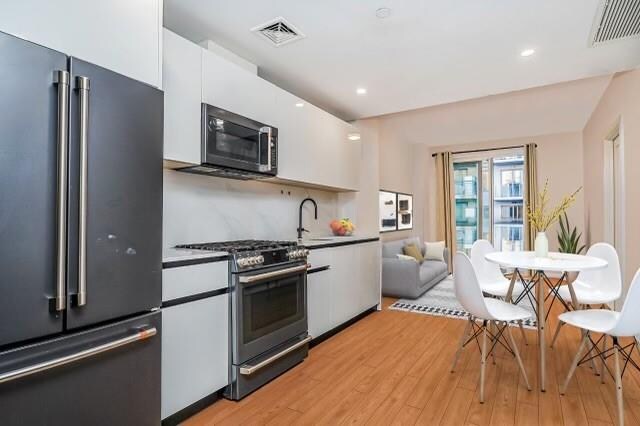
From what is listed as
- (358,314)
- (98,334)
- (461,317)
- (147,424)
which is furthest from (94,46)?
(461,317)

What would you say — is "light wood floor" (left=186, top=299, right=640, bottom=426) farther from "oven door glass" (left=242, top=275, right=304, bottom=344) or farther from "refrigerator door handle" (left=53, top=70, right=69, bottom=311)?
"refrigerator door handle" (left=53, top=70, right=69, bottom=311)

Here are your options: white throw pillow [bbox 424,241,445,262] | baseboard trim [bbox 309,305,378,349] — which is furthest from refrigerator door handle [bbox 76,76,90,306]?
white throw pillow [bbox 424,241,445,262]

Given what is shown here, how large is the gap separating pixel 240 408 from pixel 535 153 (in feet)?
22.8

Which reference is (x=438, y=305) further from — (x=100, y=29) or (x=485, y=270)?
(x=100, y=29)

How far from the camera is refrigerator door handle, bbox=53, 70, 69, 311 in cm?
126

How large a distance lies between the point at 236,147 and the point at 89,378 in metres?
1.70

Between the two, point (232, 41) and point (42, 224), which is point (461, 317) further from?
point (42, 224)

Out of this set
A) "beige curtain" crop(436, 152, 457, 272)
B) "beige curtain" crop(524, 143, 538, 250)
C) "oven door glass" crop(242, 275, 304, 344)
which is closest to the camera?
"oven door glass" crop(242, 275, 304, 344)

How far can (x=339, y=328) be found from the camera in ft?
11.9

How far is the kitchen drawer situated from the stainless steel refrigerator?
213 mm

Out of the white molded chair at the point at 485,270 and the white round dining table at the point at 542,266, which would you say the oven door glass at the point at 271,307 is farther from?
the white molded chair at the point at 485,270

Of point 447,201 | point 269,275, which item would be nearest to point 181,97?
point 269,275

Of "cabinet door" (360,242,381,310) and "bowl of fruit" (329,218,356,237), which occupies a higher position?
"bowl of fruit" (329,218,356,237)

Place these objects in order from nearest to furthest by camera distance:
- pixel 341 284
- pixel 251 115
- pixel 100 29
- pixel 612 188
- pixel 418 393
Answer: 1. pixel 100 29
2. pixel 418 393
3. pixel 251 115
4. pixel 341 284
5. pixel 612 188
